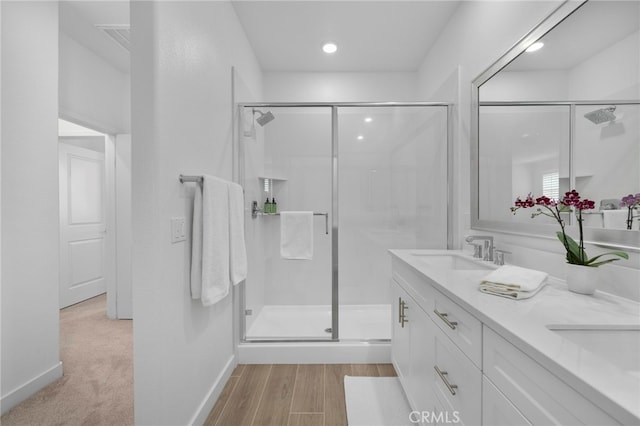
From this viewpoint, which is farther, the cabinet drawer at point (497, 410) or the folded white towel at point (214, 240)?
the folded white towel at point (214, 240)

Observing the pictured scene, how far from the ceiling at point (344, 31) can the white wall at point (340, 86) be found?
0.08 m

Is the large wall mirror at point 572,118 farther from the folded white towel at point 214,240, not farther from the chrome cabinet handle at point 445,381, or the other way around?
the folded white towel at point 214,240

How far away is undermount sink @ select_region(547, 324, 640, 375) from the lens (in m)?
0.75

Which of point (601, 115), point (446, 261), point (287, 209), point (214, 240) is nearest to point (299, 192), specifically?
point (287, 209)

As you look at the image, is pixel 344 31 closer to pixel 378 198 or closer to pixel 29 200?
pixel 378 198

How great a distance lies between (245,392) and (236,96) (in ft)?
6.77

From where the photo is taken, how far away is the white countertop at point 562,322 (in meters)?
0.48

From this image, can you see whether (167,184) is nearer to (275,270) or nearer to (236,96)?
(236,96)

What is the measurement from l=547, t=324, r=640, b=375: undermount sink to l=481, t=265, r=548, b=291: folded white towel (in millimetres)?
237

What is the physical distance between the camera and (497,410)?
2.59 feet

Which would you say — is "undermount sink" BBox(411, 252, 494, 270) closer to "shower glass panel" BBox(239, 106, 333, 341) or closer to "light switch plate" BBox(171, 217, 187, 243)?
"shower glass panel" BBox(239, 106, 333, 341)

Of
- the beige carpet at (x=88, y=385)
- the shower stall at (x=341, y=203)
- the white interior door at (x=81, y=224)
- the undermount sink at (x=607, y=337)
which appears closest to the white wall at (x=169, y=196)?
the beige carpet at (x=88, y=385)

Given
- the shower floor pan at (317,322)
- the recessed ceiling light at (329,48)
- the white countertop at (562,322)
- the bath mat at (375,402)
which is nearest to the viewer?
the white countertop at (562,322)

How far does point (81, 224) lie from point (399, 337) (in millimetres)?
4033
